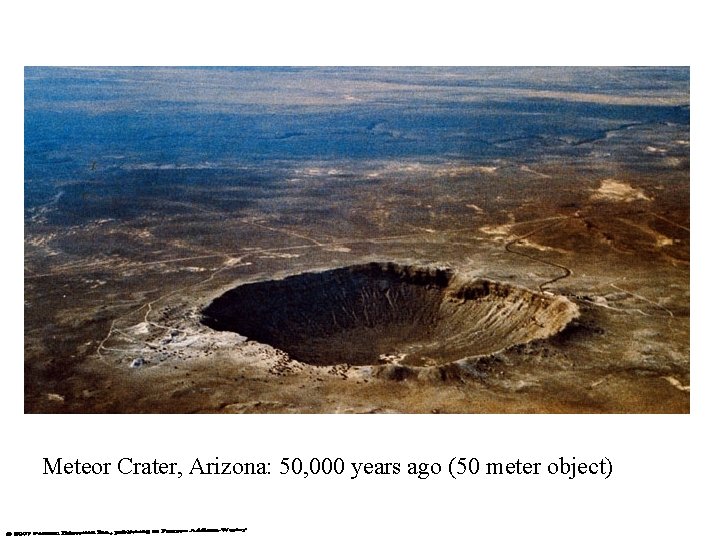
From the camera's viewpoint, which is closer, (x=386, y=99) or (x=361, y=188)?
(x=361, y=188)

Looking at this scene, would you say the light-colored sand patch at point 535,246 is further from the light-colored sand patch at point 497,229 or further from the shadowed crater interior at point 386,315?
the shadowed crater interior at point 386,315

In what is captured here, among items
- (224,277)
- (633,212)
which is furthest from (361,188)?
(224,277)

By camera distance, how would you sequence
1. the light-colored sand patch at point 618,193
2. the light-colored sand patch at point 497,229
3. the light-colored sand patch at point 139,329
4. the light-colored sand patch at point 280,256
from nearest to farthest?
the light-colored sand patch at point 139,329, the light-colored sand patch at point 280,256, the light-colored sand patch at point 497,229, the light-colored sand patch at point 618,193

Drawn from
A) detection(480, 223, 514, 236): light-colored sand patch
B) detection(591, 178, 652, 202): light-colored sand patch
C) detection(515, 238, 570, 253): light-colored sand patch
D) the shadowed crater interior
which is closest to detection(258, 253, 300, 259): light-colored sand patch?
the shadowed crater interior

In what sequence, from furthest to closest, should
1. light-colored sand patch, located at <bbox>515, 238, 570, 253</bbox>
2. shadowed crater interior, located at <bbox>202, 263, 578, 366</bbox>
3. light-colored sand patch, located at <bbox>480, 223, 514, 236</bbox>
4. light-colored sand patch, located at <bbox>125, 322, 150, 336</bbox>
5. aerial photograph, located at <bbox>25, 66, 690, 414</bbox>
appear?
light-colored sand patch, located at <bbox>480, 223, 514, 236</bbox> → light-colored sand patch, located at <bbox>515, 238, 570, 253</bbox> → shadowed crater interior, located at <bbox>202, 263, 578, 366</bbox> → light-colored sand patch, located at <bbox>125, 322, 150, 336</bbox> → aerial photograph, located at <bbox>25, 66, 690, 414</bbox>

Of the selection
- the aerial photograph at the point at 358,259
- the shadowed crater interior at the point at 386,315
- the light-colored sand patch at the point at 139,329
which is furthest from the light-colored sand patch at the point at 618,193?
the light-colored sand patch at the point at 139,329

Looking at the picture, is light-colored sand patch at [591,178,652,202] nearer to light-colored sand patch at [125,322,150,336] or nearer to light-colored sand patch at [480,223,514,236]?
light-colored sand patch at [480,223,514,236]
